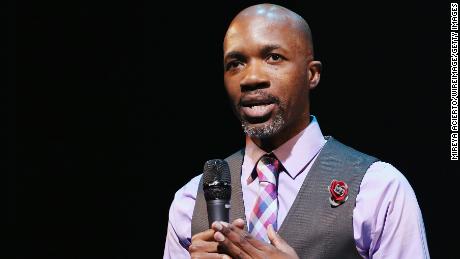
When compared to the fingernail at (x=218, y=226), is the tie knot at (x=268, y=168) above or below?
above

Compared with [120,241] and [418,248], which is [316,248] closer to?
[418,248]

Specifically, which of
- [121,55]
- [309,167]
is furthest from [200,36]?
[309,167]

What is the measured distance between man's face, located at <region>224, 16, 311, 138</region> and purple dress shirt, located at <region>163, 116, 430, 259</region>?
7 cm

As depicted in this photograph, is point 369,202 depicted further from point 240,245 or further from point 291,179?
point 240,245

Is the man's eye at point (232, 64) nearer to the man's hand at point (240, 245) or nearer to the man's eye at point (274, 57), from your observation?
the man's eye at point (274, 57)

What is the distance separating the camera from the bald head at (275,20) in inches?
71.9

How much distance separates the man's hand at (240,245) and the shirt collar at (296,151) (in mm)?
324

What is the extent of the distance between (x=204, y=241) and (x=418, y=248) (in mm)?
484

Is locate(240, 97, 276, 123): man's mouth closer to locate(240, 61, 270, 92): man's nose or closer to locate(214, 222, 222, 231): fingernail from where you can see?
locate(240, 61, 270, 92): man's nose

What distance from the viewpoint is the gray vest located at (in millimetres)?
1651

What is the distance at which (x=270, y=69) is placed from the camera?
5.82 feet

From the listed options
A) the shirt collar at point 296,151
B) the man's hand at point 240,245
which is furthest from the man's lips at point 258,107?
the man's hand at point 240,245

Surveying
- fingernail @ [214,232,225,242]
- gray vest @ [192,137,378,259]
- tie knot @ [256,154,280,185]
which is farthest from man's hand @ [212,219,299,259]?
tie knot @ [256,154,280,185]

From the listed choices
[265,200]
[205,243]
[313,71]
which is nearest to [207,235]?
[205,243]
